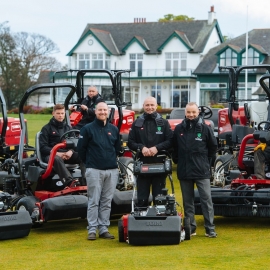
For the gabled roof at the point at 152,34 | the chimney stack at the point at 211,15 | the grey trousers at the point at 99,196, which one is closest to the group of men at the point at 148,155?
the grey trousers at the point at 99,196

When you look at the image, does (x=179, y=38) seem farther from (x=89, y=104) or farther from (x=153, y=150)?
(x=153, y=150)

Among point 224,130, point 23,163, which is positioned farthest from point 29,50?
point 23,163

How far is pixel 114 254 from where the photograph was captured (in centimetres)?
967

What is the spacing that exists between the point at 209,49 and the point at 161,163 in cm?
6700

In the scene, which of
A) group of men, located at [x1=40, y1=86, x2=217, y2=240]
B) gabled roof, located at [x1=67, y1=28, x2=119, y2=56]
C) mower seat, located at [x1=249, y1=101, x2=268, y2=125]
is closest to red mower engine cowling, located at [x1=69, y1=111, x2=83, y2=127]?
mower seat, located at [x1=249, y1=101, x2=268, y2=125]

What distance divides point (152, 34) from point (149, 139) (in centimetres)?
6734

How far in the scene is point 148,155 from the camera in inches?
428

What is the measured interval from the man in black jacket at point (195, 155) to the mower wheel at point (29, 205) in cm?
233

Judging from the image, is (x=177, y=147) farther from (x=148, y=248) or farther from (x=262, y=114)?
(x=262, y=114)

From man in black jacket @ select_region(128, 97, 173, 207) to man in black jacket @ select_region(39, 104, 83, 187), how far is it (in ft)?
4.58

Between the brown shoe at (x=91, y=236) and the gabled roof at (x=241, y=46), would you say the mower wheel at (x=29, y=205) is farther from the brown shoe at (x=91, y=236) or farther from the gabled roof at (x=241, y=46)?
the gabled roof at (x=241, y=46)

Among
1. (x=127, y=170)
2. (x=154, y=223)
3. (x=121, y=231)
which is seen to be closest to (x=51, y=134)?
(x=121, y=231)

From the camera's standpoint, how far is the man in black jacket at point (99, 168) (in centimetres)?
1097

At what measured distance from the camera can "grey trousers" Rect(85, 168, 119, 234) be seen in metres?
11.0
